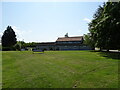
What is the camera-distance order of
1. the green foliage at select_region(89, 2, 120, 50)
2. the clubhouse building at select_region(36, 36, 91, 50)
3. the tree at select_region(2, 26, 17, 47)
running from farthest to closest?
the tree at select_region(2, 26, 17, 47) → the clubhouse building at select_region(36, 36, 91, 50) → the green foliage at select_region(89, 2, 120, 50)

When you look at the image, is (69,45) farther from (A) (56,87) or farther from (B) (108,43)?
(A) (56,87)

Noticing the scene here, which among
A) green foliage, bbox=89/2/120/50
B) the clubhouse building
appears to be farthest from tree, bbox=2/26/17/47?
green foliage, bbox=89/2/120/50

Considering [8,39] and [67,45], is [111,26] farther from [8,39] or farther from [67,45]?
[8,39]

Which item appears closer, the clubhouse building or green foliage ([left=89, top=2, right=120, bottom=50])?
green foliage ([left=89, top=2, right=120, bottom=50])

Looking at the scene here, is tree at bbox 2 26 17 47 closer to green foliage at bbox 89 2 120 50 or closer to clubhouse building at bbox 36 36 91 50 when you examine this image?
clubhouse building at bbox 36 36 91 50

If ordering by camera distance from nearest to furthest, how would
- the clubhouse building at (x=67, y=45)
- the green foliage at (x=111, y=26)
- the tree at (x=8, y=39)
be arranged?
the green foliage at (x=111, y=26)
the clubhouse building at (x=67, y=45)
the tree at (x=8, y=39)

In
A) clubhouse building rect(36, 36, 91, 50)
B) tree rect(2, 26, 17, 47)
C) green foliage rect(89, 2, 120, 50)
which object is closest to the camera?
green foliage rect(89, 2, 120, 50)

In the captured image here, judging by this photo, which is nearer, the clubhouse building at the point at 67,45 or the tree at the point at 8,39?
the clubhouse building at the point at 67,45

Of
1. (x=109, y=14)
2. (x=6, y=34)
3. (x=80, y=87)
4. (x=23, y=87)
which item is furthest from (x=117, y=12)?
(x=6, y=34)

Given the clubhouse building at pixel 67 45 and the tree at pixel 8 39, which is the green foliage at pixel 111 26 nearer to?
the clubhouse building at pixel 67 45

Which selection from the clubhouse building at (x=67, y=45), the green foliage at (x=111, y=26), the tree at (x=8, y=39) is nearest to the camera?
the green foliage at (x=111, y=26)

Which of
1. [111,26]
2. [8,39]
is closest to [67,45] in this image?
[8,39]

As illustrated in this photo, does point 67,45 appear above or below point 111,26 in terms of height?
below

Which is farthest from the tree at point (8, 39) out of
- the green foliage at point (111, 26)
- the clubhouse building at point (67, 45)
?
the green foliage at point (111, 26)
